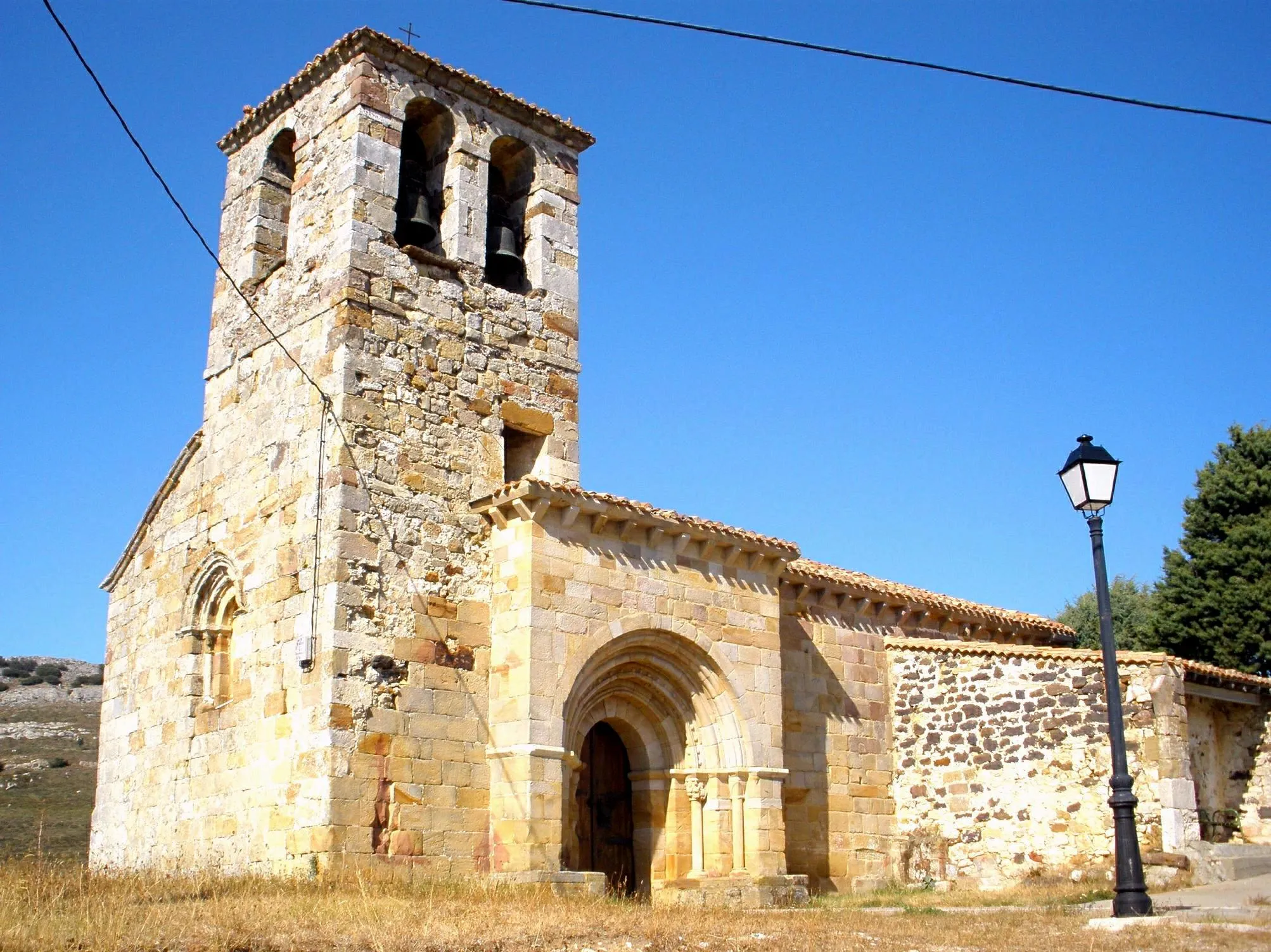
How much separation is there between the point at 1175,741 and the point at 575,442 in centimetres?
823

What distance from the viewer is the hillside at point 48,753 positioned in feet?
79.5

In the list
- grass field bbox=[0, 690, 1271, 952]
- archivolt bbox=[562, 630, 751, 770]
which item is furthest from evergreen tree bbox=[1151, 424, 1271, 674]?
archivolt bbox=[562, 630, 751, 770]

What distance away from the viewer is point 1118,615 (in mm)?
32594

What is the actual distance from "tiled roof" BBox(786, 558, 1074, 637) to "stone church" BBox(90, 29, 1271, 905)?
0.38 ft

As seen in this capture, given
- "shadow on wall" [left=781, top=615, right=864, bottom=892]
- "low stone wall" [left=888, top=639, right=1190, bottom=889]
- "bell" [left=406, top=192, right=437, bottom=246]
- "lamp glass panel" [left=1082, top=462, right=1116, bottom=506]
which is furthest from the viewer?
"shadow on wall" [left=781, top=615, right=864, bottom=892]

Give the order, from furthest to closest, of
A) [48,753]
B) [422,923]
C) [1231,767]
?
[48,753]
[1231,767]
[422,923]

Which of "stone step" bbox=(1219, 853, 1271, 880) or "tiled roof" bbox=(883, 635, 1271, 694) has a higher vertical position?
"tiled roof" bbox=(883, 635, 1271, 694)

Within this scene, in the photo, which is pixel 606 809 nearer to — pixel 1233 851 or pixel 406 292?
pixel 406 292

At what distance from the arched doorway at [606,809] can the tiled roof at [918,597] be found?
132 inches

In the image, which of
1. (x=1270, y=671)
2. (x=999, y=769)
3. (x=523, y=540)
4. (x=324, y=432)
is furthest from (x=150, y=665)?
(x=1270, y=671)

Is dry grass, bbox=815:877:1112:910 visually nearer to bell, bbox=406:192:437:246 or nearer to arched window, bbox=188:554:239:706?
arched window, bbox=188:554:239:706

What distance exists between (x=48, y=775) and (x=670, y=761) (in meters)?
21.5

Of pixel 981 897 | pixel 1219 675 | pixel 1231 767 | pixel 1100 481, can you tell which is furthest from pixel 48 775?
pixel 1100 481

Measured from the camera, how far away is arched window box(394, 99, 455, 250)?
52.1 feet
